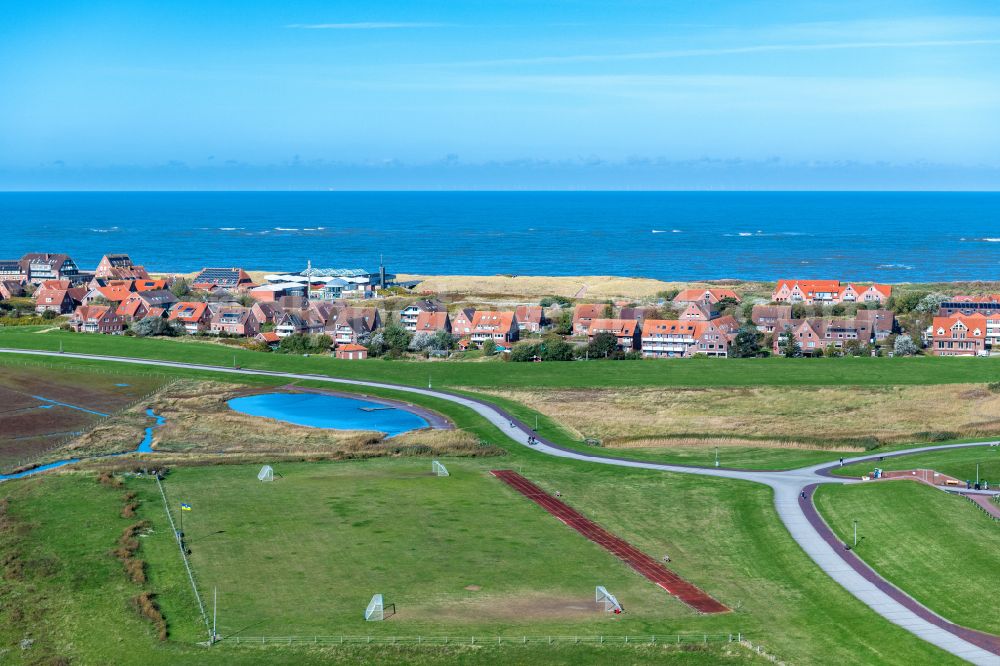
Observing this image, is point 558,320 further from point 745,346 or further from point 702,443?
point 702,443

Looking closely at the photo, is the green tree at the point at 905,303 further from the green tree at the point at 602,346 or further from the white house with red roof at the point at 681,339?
the green tree at the point at 602,346

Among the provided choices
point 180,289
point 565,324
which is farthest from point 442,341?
point 180,289

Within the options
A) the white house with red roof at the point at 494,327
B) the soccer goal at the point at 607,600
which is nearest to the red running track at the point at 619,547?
the soccer goal at the point at 607,600

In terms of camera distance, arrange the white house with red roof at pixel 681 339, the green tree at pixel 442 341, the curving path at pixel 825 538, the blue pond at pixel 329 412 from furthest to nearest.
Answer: the green tree at pixel 442 341, the white house with red roof at pixel 681 339, the blue pond at pixel 329 412, the curving path at pixel 825 538

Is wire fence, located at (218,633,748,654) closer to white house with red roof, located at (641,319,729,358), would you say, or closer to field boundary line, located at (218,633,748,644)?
field boundary line, located at (218,633,748,644)

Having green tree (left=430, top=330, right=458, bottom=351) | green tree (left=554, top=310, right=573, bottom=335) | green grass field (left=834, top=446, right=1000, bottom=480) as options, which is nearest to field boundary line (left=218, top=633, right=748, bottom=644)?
green grass field (left=834, top=446, right=1000, bottom=480)

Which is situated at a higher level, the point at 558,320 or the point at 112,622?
the point at 558,320

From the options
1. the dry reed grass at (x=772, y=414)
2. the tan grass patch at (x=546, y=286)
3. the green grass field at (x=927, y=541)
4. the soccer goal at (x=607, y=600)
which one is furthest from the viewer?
the tan grass patch at (x=546, y=286)
